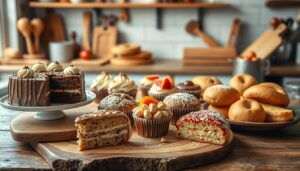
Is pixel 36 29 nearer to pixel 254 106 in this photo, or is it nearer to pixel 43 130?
pixel 43 130

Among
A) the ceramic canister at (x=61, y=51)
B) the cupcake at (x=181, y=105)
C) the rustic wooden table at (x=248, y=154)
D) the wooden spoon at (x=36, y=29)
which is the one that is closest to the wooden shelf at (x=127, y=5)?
the wooden spoon at (x=36, y=29)

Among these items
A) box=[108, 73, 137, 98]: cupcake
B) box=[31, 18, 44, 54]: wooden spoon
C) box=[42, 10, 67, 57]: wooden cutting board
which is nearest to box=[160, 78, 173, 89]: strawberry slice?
box=[108, 73, 137, 98]: cupcake

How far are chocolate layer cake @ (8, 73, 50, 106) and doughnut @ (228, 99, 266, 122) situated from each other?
0.78 metres

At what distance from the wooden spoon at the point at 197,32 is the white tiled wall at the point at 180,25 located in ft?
0.17

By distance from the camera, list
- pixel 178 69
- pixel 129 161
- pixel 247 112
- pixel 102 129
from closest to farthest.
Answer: pixel 129 161, pixel 102 129, pixel 247 112, pixel 178 69

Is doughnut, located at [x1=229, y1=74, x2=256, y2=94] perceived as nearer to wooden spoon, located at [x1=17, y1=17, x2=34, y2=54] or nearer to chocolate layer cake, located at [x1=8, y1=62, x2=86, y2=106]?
chocolate layer cake, located at [x1=8, y1=62, x2=86, y2=106]

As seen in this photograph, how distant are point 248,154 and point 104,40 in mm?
2656

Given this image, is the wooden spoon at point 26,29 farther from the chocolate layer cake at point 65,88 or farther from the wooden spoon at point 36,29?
the chocolate layer cake at point 65,88

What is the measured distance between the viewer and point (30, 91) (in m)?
1.60

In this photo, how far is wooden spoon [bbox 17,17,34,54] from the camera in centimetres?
356

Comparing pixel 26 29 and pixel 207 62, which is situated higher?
pixel 26 29

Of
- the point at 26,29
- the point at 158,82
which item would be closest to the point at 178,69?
the point at 158,82

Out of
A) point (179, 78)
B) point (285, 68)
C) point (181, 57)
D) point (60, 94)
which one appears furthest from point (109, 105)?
point (181, 57)

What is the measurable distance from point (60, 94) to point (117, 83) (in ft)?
1.32
